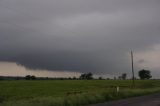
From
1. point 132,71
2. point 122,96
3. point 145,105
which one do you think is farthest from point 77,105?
point 132,71

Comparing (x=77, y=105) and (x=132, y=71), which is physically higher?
(x=132, y=71)

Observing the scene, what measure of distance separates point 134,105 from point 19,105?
314 inches

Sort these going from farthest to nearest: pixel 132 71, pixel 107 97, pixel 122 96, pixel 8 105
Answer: pixel 132 71 < pixel 122 96 < pixel 107 97 < pixel 8 105

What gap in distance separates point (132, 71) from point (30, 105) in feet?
151

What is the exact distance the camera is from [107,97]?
32844mm

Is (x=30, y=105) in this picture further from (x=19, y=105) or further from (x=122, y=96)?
(x=122, y=96)

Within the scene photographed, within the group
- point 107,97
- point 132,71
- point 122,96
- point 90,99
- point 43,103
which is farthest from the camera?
point 132,71

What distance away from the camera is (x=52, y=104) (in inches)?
938

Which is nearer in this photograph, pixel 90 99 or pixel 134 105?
pixel 134 105

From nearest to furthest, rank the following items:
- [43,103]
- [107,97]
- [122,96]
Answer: [43,103] → [107,97] → [122,96]

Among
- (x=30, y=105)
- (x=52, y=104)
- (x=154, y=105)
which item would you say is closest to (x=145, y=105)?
(x=154, y=105)

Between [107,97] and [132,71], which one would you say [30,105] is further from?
[132,71]

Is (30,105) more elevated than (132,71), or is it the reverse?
(132,71)

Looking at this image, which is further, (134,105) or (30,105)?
(134,105)
